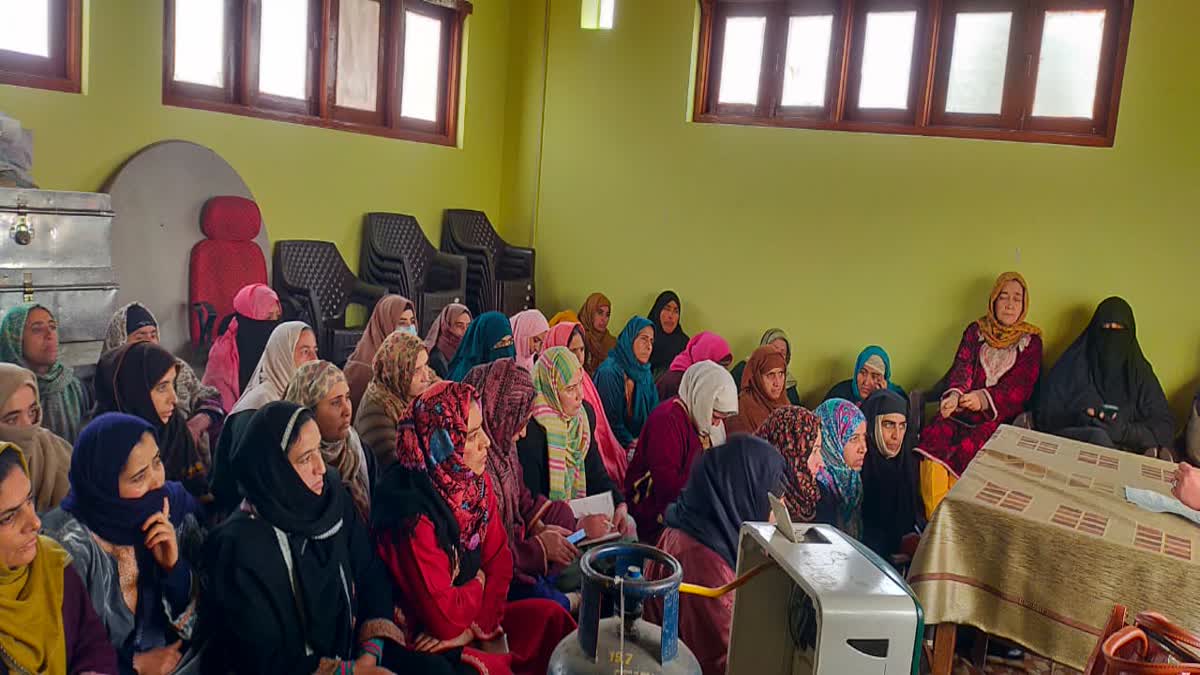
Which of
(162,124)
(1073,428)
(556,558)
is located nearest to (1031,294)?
(1073,428)

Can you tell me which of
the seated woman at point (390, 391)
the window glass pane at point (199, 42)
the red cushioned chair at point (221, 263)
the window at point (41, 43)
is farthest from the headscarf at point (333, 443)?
the window glass pane at point (199, 42)

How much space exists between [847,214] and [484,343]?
277 cm

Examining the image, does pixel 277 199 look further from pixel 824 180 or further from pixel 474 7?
pixel 824 180

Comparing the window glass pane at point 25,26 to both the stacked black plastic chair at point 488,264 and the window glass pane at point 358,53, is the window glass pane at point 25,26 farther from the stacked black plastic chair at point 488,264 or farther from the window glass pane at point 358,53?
the stacked black plastic chair at point 488,264

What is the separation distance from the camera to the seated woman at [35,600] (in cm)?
170

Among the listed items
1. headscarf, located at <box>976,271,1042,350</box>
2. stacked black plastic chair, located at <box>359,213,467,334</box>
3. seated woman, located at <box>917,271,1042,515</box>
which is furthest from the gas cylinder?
stacked black plastic chair, located at <box>359,213,467,334</box>

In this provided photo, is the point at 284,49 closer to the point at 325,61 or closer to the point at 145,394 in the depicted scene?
the point at 325,61

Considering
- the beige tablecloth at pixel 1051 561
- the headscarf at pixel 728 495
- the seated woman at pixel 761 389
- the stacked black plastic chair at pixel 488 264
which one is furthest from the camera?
the stacked black plastic chair at pixel 488 264

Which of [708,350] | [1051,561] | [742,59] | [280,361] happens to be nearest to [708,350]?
[708,350]

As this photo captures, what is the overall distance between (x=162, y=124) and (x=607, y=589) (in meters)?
3.98

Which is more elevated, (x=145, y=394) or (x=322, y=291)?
(x=322, y=291)

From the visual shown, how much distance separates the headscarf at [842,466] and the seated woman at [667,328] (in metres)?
2.54

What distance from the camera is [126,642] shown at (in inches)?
78.0

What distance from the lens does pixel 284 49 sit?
5.20m
